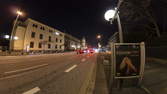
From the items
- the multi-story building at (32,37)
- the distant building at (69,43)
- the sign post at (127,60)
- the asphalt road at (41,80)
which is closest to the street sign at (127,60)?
the sign post at (127,60)

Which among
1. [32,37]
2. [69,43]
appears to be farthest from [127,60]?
[69,43]

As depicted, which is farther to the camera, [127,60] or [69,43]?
[69,43]

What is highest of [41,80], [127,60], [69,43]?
[69,43]

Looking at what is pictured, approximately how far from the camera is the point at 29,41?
104 ft

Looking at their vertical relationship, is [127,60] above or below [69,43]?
below

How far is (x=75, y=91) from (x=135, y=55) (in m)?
2.77

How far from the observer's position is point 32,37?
32969 millimetres

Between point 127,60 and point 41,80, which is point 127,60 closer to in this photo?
point 127,60

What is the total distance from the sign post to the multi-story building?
31.7 meters

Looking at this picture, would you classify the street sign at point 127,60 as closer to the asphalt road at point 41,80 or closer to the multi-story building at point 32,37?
the asphalt road at point 41,80

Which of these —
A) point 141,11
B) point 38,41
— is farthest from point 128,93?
point 38,41

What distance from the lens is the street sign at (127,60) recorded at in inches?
130

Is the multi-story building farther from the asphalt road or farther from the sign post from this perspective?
the sign post

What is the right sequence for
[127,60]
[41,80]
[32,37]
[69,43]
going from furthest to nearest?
[69,43] < [32,37] < [41,80] < [127,60]
